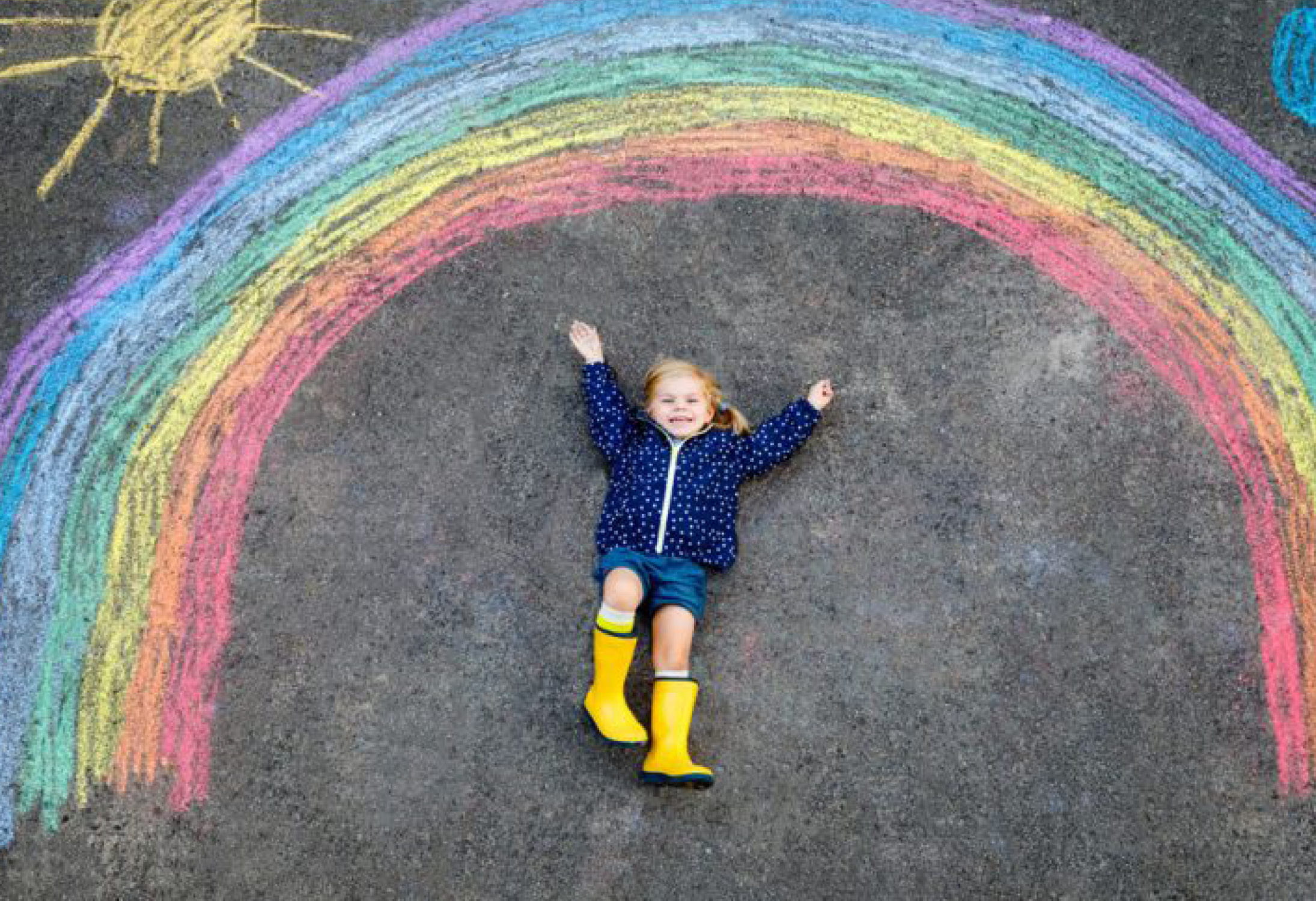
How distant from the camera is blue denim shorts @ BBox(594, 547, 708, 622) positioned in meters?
3.74

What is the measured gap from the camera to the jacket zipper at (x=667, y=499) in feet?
12.3

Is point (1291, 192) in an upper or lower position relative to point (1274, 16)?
lower

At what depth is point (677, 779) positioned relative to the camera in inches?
144

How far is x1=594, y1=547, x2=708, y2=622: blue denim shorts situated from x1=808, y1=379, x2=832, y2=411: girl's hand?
667mm

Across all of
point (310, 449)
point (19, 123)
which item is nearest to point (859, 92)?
point (310, 449)

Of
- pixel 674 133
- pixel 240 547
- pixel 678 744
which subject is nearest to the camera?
pixel 678 744

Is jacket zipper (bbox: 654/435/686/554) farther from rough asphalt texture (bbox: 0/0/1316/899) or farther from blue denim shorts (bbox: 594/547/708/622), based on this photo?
rough asphalt texture (bbox: 0/0/1316/899)

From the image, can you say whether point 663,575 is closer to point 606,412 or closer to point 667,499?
point 667,499

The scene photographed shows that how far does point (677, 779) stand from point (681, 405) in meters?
1.17

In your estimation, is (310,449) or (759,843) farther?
(310,449)

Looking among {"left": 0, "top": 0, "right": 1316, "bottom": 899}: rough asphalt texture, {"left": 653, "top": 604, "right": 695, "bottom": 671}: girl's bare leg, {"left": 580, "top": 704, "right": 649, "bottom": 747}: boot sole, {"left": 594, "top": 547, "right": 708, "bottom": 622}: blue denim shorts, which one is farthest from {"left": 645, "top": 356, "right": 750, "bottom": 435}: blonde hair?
{"left": 580, "top": 704, "right": 649, "bottom": 747}: boot sole

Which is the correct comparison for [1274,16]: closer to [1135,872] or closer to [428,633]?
[1135,872]

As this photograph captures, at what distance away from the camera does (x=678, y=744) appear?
145 inches

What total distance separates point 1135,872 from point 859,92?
9.06ft
